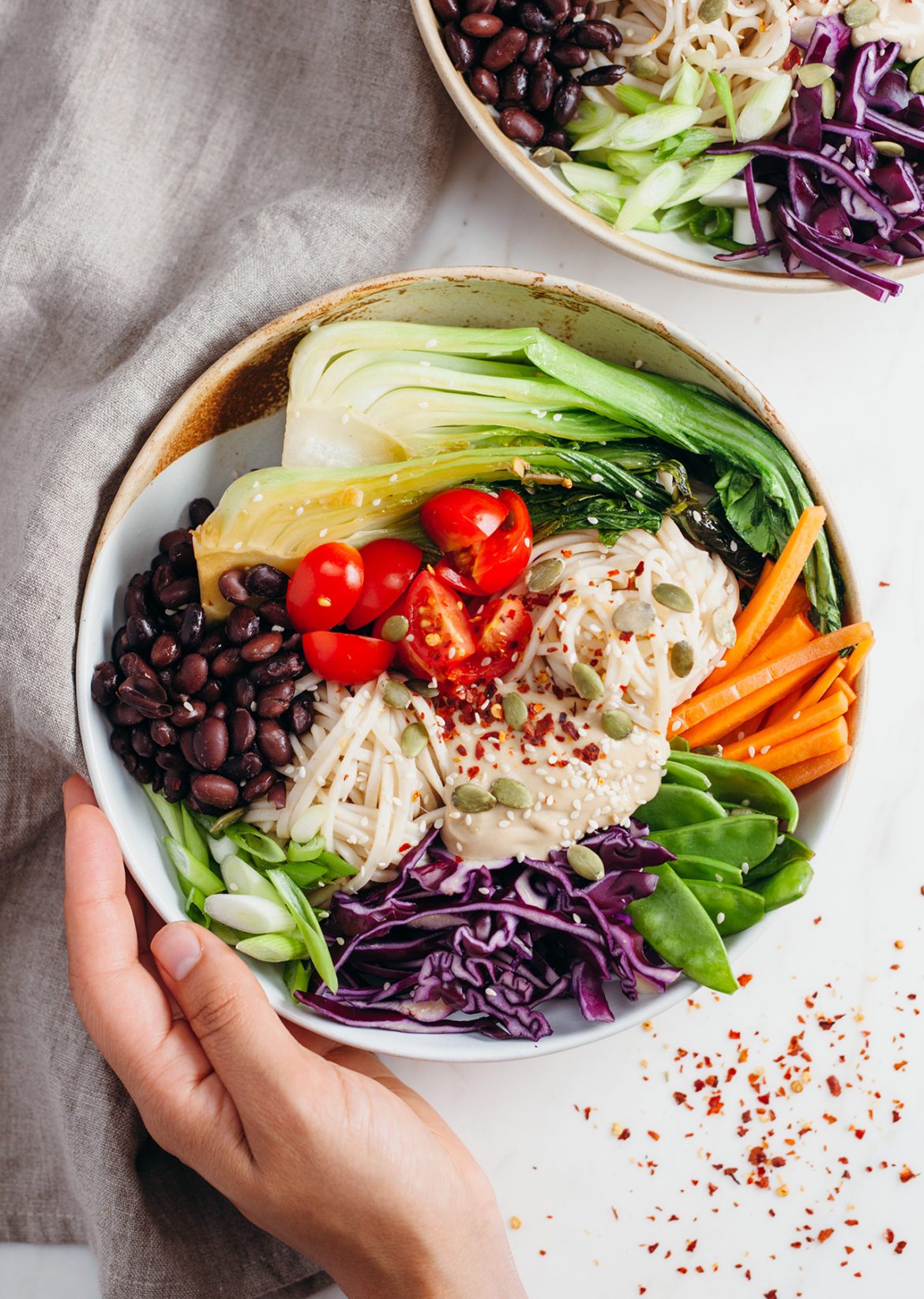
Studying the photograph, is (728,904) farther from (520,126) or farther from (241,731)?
(520,126)

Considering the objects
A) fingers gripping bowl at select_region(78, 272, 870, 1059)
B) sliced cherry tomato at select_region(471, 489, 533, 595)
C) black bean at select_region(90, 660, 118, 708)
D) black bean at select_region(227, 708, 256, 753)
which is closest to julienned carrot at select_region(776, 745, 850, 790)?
fingers gripping bowl at select_region(78, 272, 870, 1059)

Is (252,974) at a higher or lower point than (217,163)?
lower

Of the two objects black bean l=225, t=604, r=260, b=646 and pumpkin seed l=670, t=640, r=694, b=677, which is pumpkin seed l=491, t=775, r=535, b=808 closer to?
pumpkin seed l=670, t=640, r=694, b=677

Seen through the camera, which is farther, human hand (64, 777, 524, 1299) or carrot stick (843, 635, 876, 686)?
carrot stick (843, 635, 876, 686)

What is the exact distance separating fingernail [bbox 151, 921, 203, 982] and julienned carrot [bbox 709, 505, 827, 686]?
1.59 metres

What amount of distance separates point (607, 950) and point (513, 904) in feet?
0.91

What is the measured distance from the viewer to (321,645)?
2.82m

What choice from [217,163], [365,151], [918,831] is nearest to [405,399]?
[365,151]

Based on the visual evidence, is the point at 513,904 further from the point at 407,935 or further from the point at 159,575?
the point at 159,575

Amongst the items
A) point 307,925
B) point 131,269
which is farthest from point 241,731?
point 131,269

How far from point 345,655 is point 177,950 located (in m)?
0.87

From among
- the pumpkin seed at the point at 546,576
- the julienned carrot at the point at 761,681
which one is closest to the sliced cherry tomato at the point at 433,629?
the pumpkin seed at the point at 546,576

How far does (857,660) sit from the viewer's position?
9.33ft

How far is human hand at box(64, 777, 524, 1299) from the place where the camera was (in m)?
2.42
